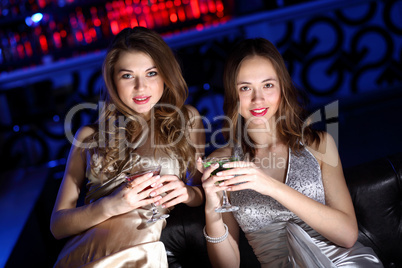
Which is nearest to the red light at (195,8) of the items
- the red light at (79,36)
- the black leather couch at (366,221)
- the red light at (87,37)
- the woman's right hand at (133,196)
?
the red light at (87,37)

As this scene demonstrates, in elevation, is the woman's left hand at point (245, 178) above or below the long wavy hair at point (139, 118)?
below

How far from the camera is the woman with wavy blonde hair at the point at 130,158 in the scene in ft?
5.40

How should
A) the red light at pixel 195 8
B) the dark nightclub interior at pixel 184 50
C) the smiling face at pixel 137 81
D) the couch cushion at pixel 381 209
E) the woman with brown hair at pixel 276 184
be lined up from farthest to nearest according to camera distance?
the red light at pixel 195 8 < the dark nightclub interior at pixel 184 50 < the smiling face at pixel 137 81 < the couch cushion at pixel 381 209 < the woman with brown hair at pixel 276 184

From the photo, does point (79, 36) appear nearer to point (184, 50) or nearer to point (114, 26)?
point (114, 26)

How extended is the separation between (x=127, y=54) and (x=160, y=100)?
34 centimetres

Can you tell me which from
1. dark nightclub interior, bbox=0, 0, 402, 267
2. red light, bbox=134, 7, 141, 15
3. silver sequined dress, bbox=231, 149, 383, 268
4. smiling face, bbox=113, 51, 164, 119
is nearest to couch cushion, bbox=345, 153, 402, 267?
silver sequined dress, bbox=231, 149, 383, 268

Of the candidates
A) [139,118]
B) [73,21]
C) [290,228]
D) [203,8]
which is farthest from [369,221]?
[73,21]

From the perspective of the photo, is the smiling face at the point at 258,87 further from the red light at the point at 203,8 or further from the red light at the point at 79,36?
the red light at the point at 79,36

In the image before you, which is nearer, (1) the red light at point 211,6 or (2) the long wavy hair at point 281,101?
(2) the long wavy hair at point 281,101

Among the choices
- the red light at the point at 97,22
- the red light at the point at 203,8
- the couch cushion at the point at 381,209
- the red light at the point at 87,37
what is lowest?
the couch cushion at the point at 381,209

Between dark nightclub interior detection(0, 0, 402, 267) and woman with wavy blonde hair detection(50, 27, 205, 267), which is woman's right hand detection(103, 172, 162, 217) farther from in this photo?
dark nightclub interior detection(0, 0, 402, 267)

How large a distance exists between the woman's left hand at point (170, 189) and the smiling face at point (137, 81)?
471 millimetres

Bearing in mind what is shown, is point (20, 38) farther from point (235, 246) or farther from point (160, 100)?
point (235, 246)

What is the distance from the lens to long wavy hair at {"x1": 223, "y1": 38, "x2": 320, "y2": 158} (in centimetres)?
187
